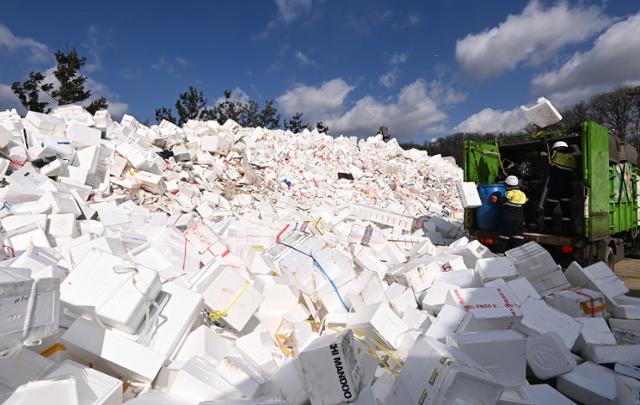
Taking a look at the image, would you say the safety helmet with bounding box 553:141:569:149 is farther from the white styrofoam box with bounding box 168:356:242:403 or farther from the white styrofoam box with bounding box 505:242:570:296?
the white styrofoam box with bounding box 168:356:242:403

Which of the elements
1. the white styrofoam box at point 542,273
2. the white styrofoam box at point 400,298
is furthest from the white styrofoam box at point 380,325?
the white styrofoam box at point 542,273

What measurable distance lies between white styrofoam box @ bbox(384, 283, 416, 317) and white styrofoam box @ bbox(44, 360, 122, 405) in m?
2.30

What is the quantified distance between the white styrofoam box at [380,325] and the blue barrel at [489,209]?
3.50m

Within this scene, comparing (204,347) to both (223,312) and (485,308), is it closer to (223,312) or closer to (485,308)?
(223,312)

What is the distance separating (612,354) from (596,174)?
2.84 m

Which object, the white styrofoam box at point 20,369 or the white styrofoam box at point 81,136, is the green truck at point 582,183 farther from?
the white styrofoam box at point 81,136

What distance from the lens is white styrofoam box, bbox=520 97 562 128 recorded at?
576cm

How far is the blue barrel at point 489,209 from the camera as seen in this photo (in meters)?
5.81

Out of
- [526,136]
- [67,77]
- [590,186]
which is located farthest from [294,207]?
[67,77]

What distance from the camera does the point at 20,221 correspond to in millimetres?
4293

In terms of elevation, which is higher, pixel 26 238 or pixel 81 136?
pixel 81 136

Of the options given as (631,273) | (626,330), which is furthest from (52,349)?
(631,273)

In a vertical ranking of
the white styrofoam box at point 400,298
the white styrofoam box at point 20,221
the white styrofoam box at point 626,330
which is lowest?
the white styrofoam box at point 626,330

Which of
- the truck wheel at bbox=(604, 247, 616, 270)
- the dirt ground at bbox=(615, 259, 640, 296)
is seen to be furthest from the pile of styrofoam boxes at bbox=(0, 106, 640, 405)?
the dirt ground at bbox=(615, 259, 640, 296)
